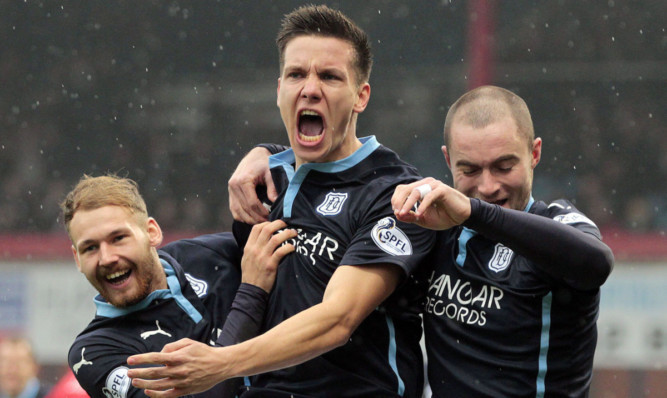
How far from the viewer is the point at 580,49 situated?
408 inches

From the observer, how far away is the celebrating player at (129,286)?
11.6ft

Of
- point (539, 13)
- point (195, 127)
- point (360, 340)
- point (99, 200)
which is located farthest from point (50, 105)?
point (360, 340)

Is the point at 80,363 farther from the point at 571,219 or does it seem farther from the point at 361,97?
the point at 571,219

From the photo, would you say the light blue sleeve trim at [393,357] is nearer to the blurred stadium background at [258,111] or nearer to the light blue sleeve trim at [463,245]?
Result: the light blue sleeve trim at [463,245]

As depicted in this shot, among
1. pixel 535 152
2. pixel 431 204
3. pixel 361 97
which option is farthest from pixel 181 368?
pixel 535 152

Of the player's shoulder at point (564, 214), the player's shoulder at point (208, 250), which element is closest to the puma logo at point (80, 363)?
the player's shoulder at point (208, 250)

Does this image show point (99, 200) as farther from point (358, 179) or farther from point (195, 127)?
point (195, 127)

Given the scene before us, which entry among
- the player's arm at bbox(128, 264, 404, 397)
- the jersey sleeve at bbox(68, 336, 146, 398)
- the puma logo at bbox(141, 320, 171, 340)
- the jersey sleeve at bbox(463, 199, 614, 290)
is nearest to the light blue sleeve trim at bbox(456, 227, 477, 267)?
the player's arm at bbox(128, 264, 404, 397)

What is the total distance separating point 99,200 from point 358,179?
95cm

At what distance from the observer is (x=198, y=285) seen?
3.80 m

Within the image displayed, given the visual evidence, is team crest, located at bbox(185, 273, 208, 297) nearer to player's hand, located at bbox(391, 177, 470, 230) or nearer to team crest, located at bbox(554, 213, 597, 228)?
player's hand, located at bbox(391, 177, 470, 230)

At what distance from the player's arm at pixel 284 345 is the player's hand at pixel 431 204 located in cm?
34

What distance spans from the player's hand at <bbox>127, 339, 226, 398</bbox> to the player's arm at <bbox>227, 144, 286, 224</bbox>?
32.3 inches

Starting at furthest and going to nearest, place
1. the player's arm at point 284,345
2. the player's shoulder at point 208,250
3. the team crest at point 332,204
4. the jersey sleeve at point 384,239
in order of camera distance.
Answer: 1. the player's shoulder at point 208,250
2. the team crest at point 332,204
3. the jersey sleeve at point 384,239
4. the player's arm at point 284,345
